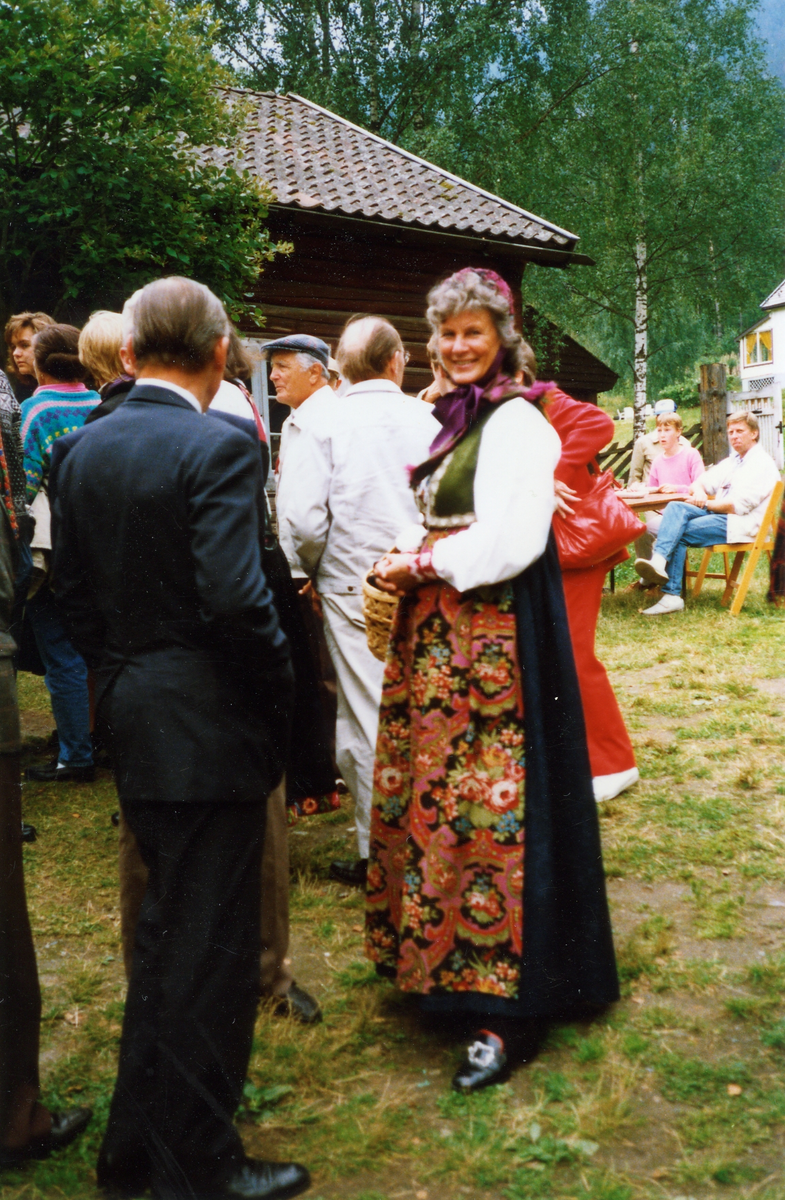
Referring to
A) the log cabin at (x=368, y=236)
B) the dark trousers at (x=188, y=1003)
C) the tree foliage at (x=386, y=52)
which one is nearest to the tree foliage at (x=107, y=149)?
the log cabin at (x=368, y=236)

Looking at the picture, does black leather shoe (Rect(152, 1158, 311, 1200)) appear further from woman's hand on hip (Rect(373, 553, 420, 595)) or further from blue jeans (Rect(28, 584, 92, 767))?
blue jeans (Rect(28, 584, 92, 767))

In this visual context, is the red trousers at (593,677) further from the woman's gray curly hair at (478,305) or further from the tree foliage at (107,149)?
the tree foliage at (107,149)

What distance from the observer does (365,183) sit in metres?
12.1

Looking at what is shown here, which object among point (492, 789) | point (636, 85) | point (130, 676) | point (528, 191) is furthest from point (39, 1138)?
point (636, 85)

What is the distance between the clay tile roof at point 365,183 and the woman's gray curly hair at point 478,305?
8.08 m

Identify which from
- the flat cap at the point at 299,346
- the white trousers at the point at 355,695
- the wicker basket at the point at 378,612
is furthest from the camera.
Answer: the flat cap at the point at 299,346

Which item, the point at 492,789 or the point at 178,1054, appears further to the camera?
the point at 492,789

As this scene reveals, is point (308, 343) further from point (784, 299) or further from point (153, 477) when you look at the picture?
point (784, 299)

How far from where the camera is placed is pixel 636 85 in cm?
1855

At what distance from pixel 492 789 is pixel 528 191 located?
18.4 m

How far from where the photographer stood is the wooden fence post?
472 inches

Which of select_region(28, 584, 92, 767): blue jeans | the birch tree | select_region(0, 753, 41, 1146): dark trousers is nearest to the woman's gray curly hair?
select_region(0, 753, 41, 1146): dark trousers

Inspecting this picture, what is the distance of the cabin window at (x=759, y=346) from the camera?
22797 millimetres

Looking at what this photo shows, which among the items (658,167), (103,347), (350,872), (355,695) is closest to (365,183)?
(658,167)
